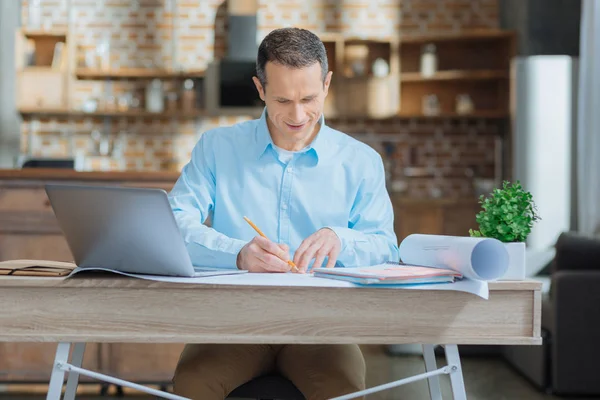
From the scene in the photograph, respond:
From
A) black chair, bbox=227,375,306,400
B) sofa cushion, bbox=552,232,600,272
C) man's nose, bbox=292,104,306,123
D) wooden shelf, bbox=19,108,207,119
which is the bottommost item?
sofa cushion, bbox=552,232,600,272

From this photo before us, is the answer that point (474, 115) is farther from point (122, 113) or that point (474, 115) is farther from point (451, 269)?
point (451, 269)

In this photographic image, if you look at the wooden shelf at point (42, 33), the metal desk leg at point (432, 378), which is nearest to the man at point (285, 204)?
the metal desk leg at point (432, 378)

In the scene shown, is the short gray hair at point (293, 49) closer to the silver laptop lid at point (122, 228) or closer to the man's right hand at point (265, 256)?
the man's right hand at point (265, 256)

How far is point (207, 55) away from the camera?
720cm

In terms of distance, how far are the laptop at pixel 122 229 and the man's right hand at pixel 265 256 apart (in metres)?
0.17

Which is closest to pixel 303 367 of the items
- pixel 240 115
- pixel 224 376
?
pixel 224 376

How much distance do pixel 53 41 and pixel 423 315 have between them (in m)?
6.39

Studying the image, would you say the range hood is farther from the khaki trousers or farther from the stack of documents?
the stack of documents

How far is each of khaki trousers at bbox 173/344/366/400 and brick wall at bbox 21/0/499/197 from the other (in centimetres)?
544

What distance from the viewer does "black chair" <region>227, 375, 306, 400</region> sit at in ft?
5.56

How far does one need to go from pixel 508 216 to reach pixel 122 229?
25.9 inches

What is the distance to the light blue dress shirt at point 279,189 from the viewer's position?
194cm

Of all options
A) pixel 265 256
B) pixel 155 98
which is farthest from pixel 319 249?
pixel 155 98

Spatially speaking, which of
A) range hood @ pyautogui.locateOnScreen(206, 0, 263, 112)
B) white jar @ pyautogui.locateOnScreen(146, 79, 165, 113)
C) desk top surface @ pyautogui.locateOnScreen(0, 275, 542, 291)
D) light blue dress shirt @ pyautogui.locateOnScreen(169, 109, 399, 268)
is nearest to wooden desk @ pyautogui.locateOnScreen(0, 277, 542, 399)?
desk top surface @ pyautogui.locateOnScreen(0, 275, 542, 291)
